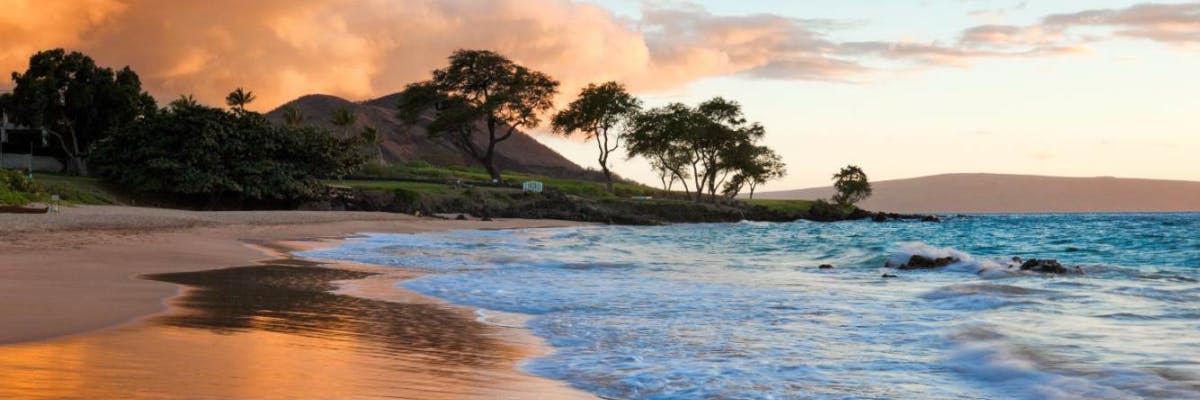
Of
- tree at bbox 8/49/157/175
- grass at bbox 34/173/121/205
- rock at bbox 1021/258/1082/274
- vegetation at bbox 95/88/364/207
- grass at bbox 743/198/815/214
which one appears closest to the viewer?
rock at bbox 1021/258/1082/274

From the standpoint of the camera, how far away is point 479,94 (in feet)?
316

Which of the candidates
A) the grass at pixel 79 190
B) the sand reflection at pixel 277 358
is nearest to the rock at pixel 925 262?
the sand reflection at pixel 277 358

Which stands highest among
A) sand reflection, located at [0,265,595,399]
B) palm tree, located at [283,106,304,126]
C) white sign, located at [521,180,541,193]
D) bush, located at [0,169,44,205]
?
palm tree, located at [283,106,304,126]

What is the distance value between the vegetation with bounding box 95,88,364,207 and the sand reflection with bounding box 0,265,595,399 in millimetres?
46238

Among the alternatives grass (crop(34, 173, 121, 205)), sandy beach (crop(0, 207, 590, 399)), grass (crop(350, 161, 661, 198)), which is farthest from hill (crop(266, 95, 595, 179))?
sandy beach (crop(0, 207, 590, 399))

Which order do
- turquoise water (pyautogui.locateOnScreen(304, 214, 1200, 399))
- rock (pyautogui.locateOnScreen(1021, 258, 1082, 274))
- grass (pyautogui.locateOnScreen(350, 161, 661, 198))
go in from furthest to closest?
grass (pyautogui.locateOnScreen(350, 161, 661, 198)) → rock (pyautogui.locateOnScreen(1021, 258, 1082, 274)) → turquoise water (pyautogui.locateOnScreen(304, 214, 1200, 399))

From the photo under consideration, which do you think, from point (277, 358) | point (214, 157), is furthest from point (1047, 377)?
point (214, 157)

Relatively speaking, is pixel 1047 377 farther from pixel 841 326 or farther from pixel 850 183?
pixel 850 183

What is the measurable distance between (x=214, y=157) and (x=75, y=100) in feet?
43.0

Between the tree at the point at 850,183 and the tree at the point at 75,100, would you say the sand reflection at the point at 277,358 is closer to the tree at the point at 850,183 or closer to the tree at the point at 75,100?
the tree at the point at 75,100

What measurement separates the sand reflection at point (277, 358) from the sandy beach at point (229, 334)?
15 mm

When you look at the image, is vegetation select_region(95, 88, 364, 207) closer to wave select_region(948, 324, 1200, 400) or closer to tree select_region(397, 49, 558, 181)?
tree select_region(397, 49, 558, 181)

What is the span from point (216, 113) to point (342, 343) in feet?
178

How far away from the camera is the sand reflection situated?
6.24 meters
